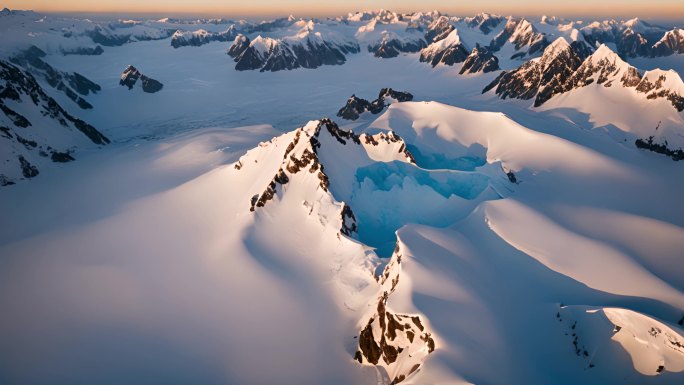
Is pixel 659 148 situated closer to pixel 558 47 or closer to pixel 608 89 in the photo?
pixel 608 89

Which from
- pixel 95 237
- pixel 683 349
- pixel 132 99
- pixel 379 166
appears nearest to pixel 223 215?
pixel 95 237

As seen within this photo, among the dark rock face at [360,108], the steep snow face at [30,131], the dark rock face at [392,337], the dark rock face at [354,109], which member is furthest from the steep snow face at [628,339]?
the dark rock face at [354,109]

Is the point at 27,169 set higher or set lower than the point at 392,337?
lower

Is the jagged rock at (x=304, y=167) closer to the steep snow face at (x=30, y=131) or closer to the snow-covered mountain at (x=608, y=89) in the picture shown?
the steep snow face at (x=30, y=131)

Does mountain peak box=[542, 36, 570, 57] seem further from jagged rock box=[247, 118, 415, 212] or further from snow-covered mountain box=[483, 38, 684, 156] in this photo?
jagged rock box=[247, 118, 415, 212]

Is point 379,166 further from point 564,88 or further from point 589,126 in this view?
point 564,88

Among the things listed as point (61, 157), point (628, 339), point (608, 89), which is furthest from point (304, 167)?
point (608, 89)
